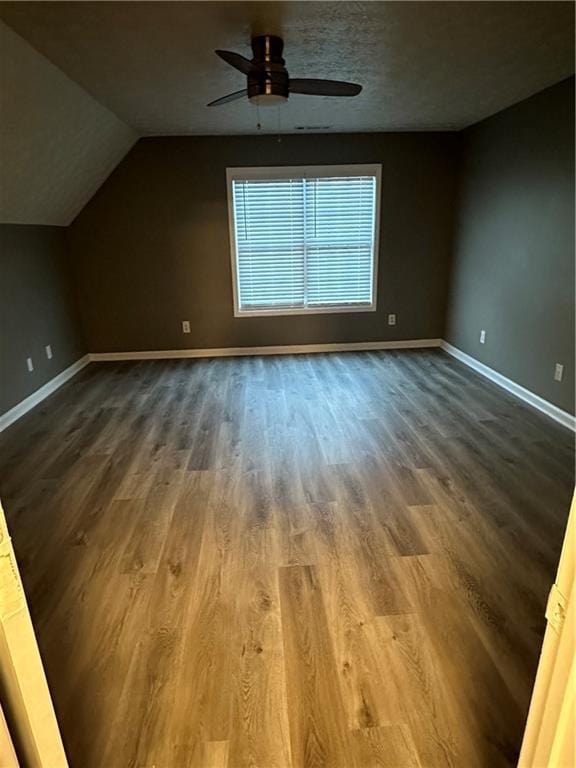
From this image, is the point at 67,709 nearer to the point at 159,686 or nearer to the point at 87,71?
the point at 159,686

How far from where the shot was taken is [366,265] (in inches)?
209

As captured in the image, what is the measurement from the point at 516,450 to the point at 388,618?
5.91 ft

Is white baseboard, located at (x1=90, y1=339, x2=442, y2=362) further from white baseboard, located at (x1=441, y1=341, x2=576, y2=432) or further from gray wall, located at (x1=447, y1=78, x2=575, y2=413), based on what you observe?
gray wall, located at (x1=447, y1=78, x2=575, y2=413)

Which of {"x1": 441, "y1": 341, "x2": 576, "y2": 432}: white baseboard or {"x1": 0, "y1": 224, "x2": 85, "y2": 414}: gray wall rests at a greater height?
{"x1": 0, "y1": 224, "x2": 85, "y2": 414}: gray wall

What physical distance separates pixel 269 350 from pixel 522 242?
285cm

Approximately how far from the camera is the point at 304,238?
17.0 feet

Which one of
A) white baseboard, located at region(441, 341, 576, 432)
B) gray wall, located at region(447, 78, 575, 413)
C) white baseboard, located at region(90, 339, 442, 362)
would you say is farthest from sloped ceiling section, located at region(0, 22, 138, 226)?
white baseboard, located at region(441, 341, 576, 432)

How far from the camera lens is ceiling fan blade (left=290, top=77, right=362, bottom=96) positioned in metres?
2.45

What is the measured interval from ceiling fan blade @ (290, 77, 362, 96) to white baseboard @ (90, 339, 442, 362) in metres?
3.14

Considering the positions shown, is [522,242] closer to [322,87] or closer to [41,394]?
[322,87]

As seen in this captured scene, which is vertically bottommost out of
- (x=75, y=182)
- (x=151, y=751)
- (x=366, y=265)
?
(x=151, y=751)

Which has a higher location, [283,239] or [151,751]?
[283,239]

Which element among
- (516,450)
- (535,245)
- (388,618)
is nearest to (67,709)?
(388,618)

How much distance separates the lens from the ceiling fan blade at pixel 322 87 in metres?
2.45
